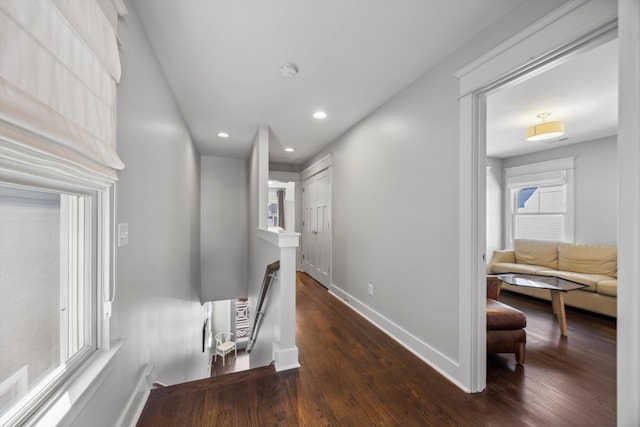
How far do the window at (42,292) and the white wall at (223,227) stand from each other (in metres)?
4.51

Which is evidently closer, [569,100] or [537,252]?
[569,100]

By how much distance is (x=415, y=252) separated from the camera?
227 centimetres

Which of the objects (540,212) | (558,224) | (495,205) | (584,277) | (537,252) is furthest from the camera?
(495,205)

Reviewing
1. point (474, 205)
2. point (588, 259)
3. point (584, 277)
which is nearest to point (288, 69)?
point (474, 205)

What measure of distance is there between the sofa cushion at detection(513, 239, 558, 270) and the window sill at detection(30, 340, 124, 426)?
5.62m

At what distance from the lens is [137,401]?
1.46 metres

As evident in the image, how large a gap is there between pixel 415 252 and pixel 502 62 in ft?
4.86

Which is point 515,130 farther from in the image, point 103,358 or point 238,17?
point 103,358

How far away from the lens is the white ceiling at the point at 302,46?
58.6 inches

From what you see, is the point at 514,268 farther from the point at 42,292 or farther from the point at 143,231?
the point at 42,292

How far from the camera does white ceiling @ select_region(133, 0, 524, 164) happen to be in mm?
1487

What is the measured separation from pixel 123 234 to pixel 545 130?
14.2 feet

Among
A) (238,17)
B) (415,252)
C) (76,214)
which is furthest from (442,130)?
(76,214)

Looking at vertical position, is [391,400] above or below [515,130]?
below
